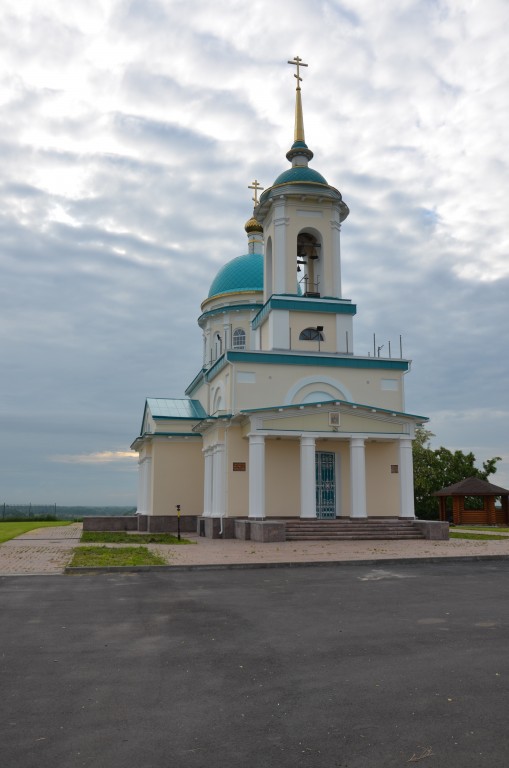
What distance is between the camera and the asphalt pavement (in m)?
4.54

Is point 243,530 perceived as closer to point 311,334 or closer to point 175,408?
point 311,334

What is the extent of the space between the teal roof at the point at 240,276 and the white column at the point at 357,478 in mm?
15166

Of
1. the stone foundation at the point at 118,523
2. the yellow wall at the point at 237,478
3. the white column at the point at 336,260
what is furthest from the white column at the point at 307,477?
the stone foundation at the point at 118,523

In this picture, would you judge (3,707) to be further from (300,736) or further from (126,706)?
(300,736)

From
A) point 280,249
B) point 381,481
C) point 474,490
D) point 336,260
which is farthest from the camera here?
point 474,490

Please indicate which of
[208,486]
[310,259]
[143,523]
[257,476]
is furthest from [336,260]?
[143,523]

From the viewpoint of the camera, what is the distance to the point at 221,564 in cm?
1506

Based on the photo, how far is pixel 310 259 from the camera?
30.2 meters

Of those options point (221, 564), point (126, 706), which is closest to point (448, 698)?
point (126, 706)

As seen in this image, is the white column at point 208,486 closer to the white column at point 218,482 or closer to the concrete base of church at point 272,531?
the white column at point 218,482

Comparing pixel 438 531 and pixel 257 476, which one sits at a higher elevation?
pixel 257 476

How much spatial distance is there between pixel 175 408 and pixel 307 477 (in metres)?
12.3

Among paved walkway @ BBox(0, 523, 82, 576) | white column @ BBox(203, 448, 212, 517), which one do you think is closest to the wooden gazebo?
white column @ BBox(203, 448, 212, 517)

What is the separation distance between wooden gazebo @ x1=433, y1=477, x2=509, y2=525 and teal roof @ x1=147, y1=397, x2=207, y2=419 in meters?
14.3
